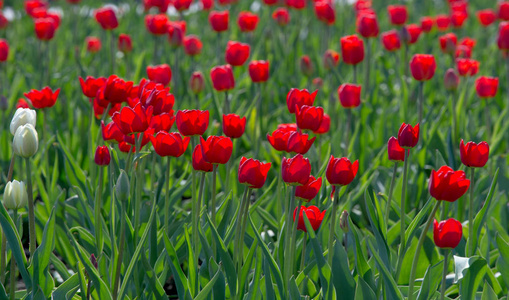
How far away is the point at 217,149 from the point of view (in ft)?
4.90

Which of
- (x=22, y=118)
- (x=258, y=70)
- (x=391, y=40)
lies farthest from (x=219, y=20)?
(x=22, y=118)

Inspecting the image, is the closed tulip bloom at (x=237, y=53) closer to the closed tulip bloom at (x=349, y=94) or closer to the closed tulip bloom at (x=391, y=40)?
the closed tulip bloom at (x=349, y=94)

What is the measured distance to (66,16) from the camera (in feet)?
20.5

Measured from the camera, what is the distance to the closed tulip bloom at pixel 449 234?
1347 mm

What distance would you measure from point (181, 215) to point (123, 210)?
85 cm

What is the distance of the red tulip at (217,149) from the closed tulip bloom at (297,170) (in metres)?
0.15

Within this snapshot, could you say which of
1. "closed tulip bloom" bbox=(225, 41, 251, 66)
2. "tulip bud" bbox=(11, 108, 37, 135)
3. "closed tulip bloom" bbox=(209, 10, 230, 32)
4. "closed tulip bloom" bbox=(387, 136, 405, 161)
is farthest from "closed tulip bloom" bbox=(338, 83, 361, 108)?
"closed tulip bloom" bbox=(209, 10, 230, 32)

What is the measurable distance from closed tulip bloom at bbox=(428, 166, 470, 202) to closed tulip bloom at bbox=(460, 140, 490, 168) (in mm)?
Result: 220

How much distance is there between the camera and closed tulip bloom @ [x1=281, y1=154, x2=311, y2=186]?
1.42m

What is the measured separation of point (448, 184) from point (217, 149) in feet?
1.65

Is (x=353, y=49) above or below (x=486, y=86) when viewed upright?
Answer: above

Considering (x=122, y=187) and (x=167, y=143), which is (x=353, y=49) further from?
(x=122, y=187)

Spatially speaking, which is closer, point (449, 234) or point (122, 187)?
point (449, 234)

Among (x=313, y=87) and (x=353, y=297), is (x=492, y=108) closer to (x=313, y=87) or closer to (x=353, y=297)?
(x=313, y=87)
